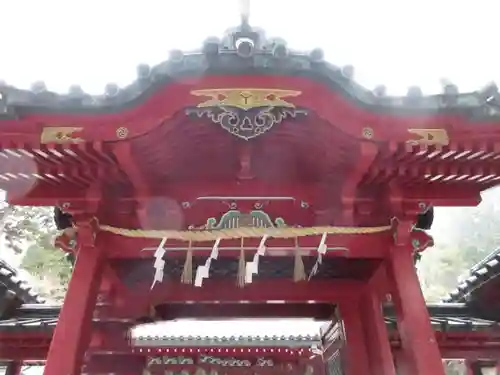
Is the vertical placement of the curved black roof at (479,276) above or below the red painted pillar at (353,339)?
above

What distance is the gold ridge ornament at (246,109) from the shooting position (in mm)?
3742

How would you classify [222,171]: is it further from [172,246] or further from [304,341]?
[304,341]

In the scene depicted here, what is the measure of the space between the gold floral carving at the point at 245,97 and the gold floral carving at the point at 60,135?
921 mm

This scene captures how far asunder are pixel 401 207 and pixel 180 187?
6.44 feet

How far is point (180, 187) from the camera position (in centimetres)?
473

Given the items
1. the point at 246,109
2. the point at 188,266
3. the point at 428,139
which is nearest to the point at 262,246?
the point at 188,266

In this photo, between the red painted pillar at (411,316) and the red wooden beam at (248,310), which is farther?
the red wooden beam at (248,310)

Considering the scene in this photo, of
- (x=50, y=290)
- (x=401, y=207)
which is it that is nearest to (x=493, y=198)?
(x=50, y=290)

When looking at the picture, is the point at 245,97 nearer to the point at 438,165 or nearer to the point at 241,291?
the point at 438,165

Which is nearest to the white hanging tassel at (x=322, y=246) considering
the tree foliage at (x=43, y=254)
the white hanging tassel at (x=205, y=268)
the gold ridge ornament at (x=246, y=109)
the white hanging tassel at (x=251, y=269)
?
the white hanging tassel at (x=251, y=269)

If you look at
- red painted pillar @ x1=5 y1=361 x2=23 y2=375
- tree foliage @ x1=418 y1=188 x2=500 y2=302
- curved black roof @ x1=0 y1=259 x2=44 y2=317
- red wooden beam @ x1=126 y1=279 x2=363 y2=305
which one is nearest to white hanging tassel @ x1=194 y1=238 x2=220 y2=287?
red wooden beam @ x1=126 y1=279 x2=363 y2=305

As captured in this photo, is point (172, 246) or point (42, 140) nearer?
point (42, 140)

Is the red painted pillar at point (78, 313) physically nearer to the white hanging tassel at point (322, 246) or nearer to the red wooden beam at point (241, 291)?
the red wooden beam at point (241, 291)

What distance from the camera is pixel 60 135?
3787 mm
